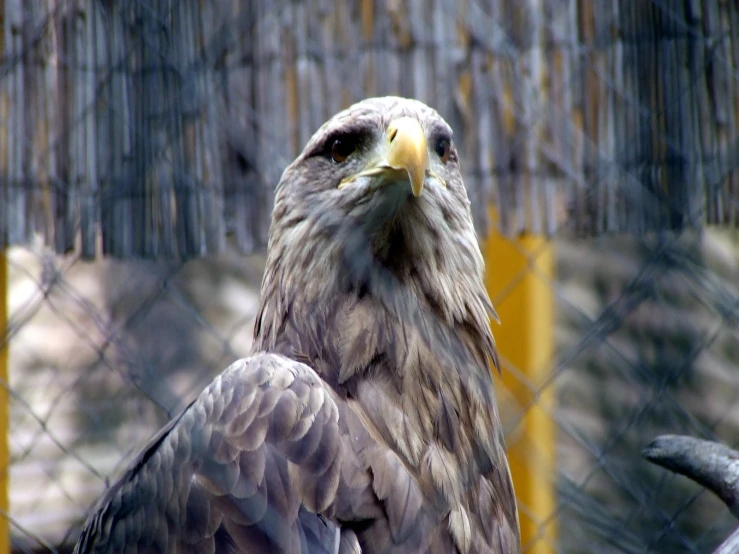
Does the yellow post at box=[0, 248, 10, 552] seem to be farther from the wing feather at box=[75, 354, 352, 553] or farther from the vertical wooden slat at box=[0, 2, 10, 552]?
the wing feather at box=[75, 354, 352, 553]

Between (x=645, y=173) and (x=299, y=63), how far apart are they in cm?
102

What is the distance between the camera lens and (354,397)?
1.76m

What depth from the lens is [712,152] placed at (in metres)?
2.51

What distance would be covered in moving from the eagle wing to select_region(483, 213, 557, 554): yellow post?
0.98 meters

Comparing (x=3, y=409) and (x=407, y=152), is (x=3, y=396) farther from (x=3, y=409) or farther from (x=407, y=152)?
(x=407, y=152)

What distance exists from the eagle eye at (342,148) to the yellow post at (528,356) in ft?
2.77

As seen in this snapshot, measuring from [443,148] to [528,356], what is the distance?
3.05ft

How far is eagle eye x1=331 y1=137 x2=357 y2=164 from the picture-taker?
186cm

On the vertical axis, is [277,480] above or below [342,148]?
below

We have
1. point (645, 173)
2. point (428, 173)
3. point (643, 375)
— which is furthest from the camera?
point (643, 375)

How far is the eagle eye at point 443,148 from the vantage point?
191cm

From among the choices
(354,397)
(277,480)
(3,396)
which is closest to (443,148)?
(354,397)

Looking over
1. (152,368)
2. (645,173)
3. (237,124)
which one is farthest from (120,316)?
(645,173)

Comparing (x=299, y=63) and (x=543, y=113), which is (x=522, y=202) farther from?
(x=299, y=63)
